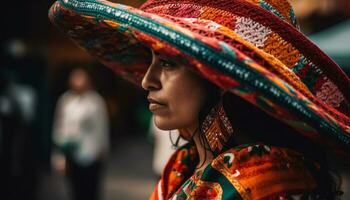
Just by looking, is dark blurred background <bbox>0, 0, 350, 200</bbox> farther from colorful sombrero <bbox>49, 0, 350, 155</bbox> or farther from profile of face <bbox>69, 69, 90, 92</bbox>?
colorful sombrero <bbox>49, 0, 350, 155</bbox>

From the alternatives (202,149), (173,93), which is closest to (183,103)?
(173,93)

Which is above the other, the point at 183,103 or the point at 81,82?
the point at 183,103

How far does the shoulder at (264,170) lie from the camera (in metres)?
1.35

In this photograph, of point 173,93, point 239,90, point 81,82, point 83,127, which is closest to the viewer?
point 239,90

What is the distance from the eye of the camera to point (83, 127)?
5273 mm

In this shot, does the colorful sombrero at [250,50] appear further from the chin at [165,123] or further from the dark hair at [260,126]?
the chin at [165,123]

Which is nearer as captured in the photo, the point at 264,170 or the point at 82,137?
the point at 264,170

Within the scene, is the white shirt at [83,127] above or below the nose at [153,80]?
below

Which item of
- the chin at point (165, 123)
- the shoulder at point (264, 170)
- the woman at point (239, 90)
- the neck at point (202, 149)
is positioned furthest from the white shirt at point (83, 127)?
the shoulder at point (264, 170)

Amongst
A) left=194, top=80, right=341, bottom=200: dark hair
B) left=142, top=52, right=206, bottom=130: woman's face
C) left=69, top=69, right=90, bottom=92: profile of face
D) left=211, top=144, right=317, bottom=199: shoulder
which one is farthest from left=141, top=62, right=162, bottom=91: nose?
left=69, top=69, right=90, bottom=92: profile of face

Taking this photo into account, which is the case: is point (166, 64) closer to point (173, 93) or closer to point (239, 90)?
point (173, 93)

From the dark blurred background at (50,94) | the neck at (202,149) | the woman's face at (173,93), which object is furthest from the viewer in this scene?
the dark blurred background at (50,94)

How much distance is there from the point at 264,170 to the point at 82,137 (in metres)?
4.10

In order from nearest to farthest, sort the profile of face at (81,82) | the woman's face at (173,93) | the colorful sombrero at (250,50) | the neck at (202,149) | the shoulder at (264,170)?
the colorful sombrero at (250,50)
the shoulder at (264,170)
the woman's face at (173,93)
the neck at (202,149)
the profile of face at (81,82)
